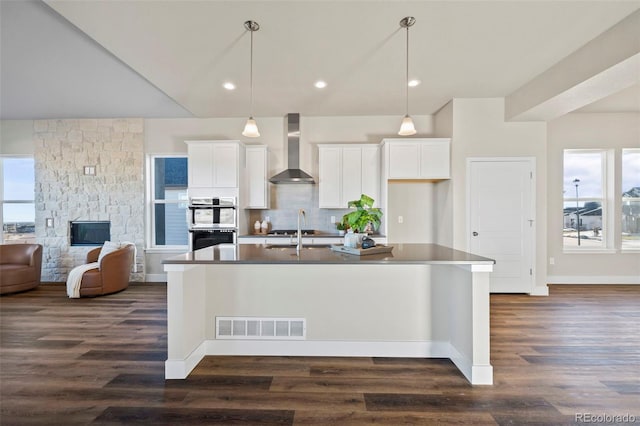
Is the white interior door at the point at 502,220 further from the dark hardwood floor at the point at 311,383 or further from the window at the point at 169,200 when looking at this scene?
the window at the point at 169,200

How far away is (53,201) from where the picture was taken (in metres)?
5.39

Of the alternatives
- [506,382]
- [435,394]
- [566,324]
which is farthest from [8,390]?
[566,324]

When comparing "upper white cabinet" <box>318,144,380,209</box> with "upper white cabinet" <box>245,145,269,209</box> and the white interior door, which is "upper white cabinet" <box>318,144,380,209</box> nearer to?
"upper white cabinet" <box>245,145,269,209</box>

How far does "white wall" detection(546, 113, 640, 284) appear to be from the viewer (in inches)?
196

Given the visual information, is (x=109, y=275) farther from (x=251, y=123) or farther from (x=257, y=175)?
(x=251, y=123)

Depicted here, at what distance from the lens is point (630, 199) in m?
5.07

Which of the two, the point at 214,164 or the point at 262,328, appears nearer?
the point at 262,328

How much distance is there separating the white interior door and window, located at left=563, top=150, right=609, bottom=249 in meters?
1.36

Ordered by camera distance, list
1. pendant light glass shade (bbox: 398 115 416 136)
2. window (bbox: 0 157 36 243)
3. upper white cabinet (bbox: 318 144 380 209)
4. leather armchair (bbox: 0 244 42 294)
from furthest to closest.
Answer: window (bbox: 0 157 36 243), upper white cabinet (bbox: 318 144 380 209), leather armchair (bbox: 0 244 42 294), pendant light glass shade (bbox: 398 115 416 136)

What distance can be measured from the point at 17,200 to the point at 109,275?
2.95 meters

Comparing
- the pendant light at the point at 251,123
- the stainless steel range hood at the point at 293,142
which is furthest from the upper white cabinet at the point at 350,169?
the pendant light at the point at 251,123

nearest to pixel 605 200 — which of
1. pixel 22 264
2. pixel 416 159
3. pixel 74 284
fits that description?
pixel 416 159

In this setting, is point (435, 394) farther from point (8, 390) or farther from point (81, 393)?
point (8, 390)

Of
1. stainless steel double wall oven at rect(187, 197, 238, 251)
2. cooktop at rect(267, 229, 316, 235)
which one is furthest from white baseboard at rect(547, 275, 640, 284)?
stainless steel double wall oven at rect(187, 197, 238, 251)
